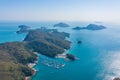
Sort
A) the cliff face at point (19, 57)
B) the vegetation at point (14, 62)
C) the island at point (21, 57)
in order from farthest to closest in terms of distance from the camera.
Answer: the island at point (21, 57), the cliff face at point (19, 57), the vegetation at point (14, 62)

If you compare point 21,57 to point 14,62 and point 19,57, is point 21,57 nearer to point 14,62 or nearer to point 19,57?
point 19,57

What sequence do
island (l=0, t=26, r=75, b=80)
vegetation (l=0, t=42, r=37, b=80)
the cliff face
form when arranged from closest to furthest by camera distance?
vegetation (l=0, t=42, r=37, b=80) < the cliff face < island (l=0, t=26, r=75, b=80)

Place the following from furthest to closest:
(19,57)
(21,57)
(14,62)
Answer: (19,57), (21,57), (14,62)

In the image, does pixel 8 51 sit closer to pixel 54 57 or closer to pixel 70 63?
pixel 54 57

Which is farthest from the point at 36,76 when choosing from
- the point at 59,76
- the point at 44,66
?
the point at 44,66

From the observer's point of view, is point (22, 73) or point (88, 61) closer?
point (22, 73)

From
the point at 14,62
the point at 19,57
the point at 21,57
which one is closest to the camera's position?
the point at 14,62

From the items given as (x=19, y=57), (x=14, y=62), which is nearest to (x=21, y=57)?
(x=19, y=57)

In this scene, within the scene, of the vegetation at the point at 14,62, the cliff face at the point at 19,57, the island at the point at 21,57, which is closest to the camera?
the vegetation at the point at 14,62

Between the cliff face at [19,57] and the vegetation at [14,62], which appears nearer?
the vegetation at [14,62]

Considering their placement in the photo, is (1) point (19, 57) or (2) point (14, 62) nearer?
(2) point (14, 62)

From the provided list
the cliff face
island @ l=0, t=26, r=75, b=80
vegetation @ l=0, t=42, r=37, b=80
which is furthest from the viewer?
island @ l=0, t=26, r=75, b=80
